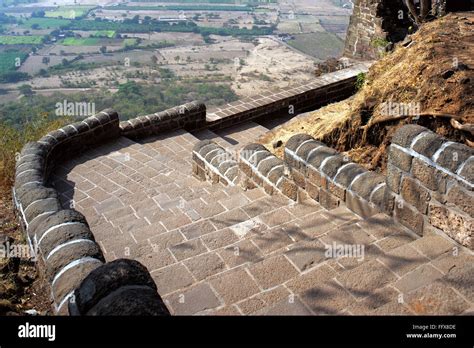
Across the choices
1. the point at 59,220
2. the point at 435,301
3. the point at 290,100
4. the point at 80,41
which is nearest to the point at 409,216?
the point at 435,301

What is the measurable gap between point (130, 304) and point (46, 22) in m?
76.5

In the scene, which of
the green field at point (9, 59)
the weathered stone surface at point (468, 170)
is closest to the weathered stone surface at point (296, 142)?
the weathered stone surface at point (468, 170)

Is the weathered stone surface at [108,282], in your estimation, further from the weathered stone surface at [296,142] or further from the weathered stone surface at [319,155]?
the weathered stone surface at [296,142]

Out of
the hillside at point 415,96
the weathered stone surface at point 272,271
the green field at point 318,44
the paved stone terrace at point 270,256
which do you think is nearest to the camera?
the paved stone terrace at point 270,256

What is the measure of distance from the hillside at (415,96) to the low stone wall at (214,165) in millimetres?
1225

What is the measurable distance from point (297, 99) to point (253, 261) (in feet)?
23.1

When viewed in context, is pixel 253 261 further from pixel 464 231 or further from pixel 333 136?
pixel 333 136

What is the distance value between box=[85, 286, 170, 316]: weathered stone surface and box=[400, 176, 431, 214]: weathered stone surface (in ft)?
6.49

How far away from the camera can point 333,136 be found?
5535mm

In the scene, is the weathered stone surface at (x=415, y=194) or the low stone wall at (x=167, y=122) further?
the low stone wall at (x=167, y=122)

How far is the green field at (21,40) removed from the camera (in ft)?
183

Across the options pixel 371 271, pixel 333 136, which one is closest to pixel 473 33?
pixel 333 136

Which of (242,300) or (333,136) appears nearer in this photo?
(242,300)

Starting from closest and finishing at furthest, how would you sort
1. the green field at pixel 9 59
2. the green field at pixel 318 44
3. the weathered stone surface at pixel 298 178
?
the weathered stone surface at pixel 298 178, the green field at pixel 9 59, the green field at pixel 318 44
